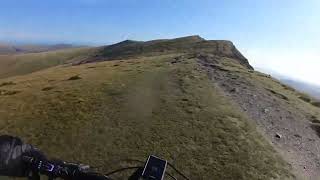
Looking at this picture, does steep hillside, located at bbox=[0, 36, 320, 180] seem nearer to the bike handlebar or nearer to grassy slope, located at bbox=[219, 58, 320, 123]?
grassy slope, located at bbox=[219, 58, 320, 123]

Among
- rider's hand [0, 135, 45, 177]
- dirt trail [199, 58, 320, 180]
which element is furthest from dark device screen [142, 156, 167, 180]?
dirt trail [199, 58, 320, 180]

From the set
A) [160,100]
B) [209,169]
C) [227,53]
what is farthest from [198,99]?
[227,53]

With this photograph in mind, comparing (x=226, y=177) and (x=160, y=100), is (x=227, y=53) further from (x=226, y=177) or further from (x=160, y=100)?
(x=226, y=177)

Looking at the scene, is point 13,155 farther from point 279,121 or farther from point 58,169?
point 279,121

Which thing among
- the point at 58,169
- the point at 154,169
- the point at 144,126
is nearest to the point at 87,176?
the point at 58,169

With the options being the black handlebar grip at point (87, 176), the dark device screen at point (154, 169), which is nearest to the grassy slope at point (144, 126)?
the black handlebar grip at point (87, 176)

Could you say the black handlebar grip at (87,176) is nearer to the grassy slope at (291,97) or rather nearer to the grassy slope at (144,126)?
the grassy slope at (144,126)
